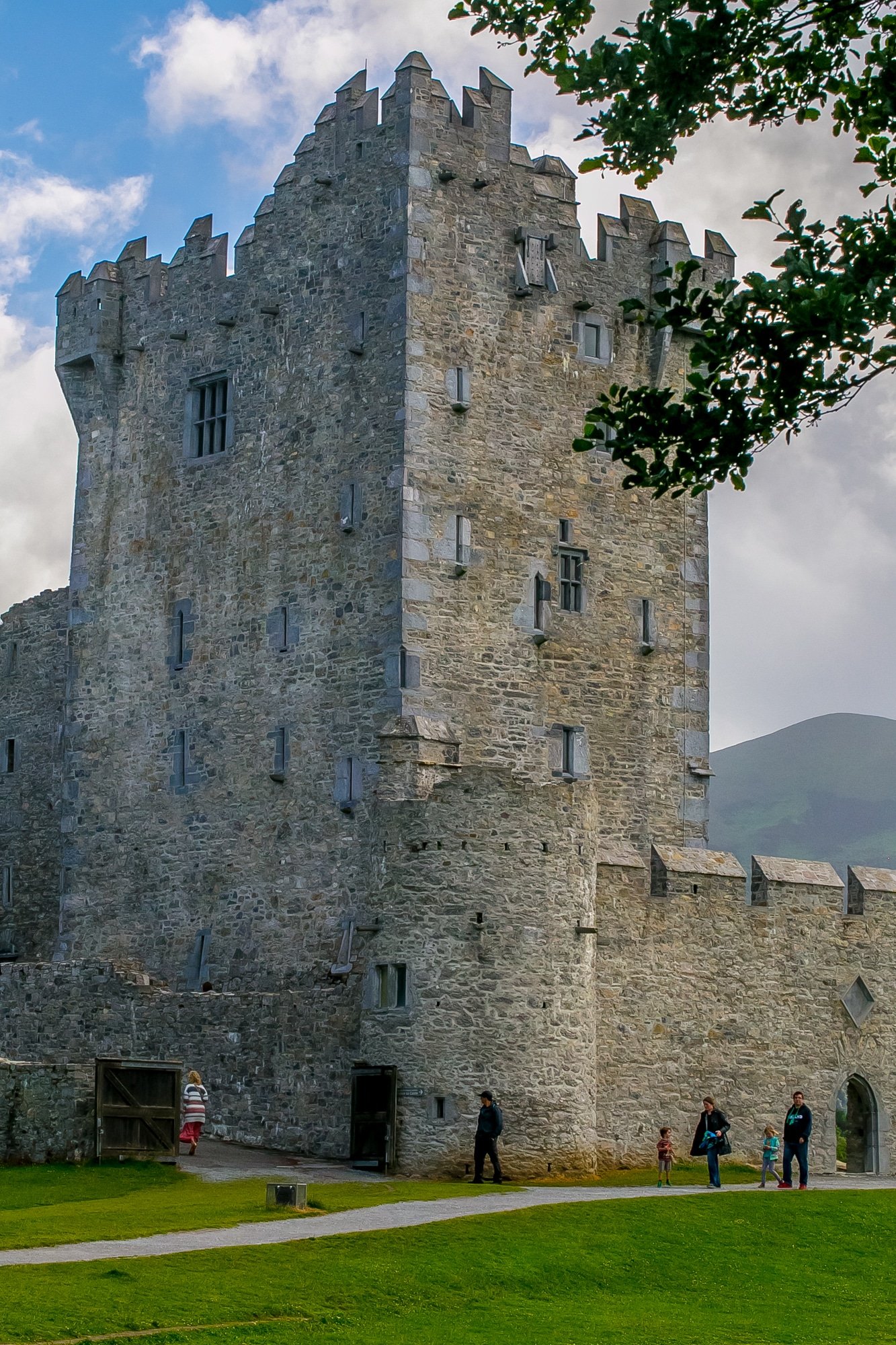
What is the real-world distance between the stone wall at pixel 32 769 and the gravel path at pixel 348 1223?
18.2 meters

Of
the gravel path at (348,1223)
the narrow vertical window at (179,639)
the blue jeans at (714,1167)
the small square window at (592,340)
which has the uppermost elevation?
the small square window at (592,340)

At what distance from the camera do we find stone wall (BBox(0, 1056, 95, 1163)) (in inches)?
1196

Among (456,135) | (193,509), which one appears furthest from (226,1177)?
(456,135)

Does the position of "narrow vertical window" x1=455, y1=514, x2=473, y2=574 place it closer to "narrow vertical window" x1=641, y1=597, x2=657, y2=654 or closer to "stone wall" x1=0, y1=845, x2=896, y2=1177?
"narrow vertical window" x1=641, y1=597, x2=657, y2=654

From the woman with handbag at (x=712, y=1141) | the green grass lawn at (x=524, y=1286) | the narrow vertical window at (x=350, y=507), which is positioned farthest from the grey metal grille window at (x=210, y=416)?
the green grass lawn at (x=524, y=1286)

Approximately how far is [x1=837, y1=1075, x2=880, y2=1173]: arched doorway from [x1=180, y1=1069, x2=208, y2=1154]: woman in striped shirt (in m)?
11.6

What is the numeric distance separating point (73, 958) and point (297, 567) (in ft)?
29.5

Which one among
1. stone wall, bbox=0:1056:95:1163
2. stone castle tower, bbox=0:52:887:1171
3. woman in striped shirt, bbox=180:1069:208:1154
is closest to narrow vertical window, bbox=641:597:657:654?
stone castle tower, bbox=0:52:887:1171

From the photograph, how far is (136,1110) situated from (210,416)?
15.6 metres

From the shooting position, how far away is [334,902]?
3722cm

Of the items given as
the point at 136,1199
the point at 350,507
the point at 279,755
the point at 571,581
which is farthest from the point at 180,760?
the point at 136,1199

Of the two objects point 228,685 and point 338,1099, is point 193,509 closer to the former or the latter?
point 228,685

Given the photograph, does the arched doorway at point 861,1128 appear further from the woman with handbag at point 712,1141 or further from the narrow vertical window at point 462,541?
the narrow vertical window at point 462,541

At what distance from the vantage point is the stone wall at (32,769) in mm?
46125
